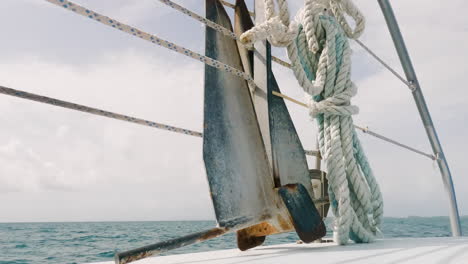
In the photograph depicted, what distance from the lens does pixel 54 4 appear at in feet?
3.10

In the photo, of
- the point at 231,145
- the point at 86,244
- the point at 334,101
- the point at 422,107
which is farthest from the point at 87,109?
the point at 86,244

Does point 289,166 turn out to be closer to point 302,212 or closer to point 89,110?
point 302,212

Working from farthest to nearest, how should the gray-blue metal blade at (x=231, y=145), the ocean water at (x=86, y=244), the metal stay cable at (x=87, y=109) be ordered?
the ocean water at (x=86, y=244)
the gray-blue metal blade at (x=231, y=145)
the metal stay cable at (x=87, y=109)

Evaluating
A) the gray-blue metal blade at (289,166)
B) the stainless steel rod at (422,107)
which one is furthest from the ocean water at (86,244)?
the gray-blue metal blade at (289,166)

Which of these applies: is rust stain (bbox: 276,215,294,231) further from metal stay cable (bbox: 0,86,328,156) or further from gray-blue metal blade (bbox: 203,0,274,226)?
metal stay cable (bbox: 0,86,328,156)

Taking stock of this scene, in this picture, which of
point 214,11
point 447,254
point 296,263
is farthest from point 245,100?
point 447,254

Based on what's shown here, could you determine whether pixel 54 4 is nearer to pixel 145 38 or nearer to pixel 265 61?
pixel 145 38

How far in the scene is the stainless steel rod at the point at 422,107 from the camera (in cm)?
233

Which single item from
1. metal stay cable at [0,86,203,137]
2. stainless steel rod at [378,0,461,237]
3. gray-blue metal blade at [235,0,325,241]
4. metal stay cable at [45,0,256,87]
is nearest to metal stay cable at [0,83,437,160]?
metal stay cable at [0,86,203,137]

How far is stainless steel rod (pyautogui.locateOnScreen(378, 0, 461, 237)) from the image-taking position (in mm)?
2328

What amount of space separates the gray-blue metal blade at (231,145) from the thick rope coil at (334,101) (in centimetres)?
21

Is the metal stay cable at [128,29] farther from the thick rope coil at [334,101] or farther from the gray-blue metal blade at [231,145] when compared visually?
the thick rope coil at [334,101]

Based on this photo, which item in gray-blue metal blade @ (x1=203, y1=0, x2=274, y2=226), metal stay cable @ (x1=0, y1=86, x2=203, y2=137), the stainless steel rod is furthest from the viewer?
the stainless steel rod

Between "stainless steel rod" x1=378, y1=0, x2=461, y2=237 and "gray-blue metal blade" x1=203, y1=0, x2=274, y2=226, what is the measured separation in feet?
4.01
